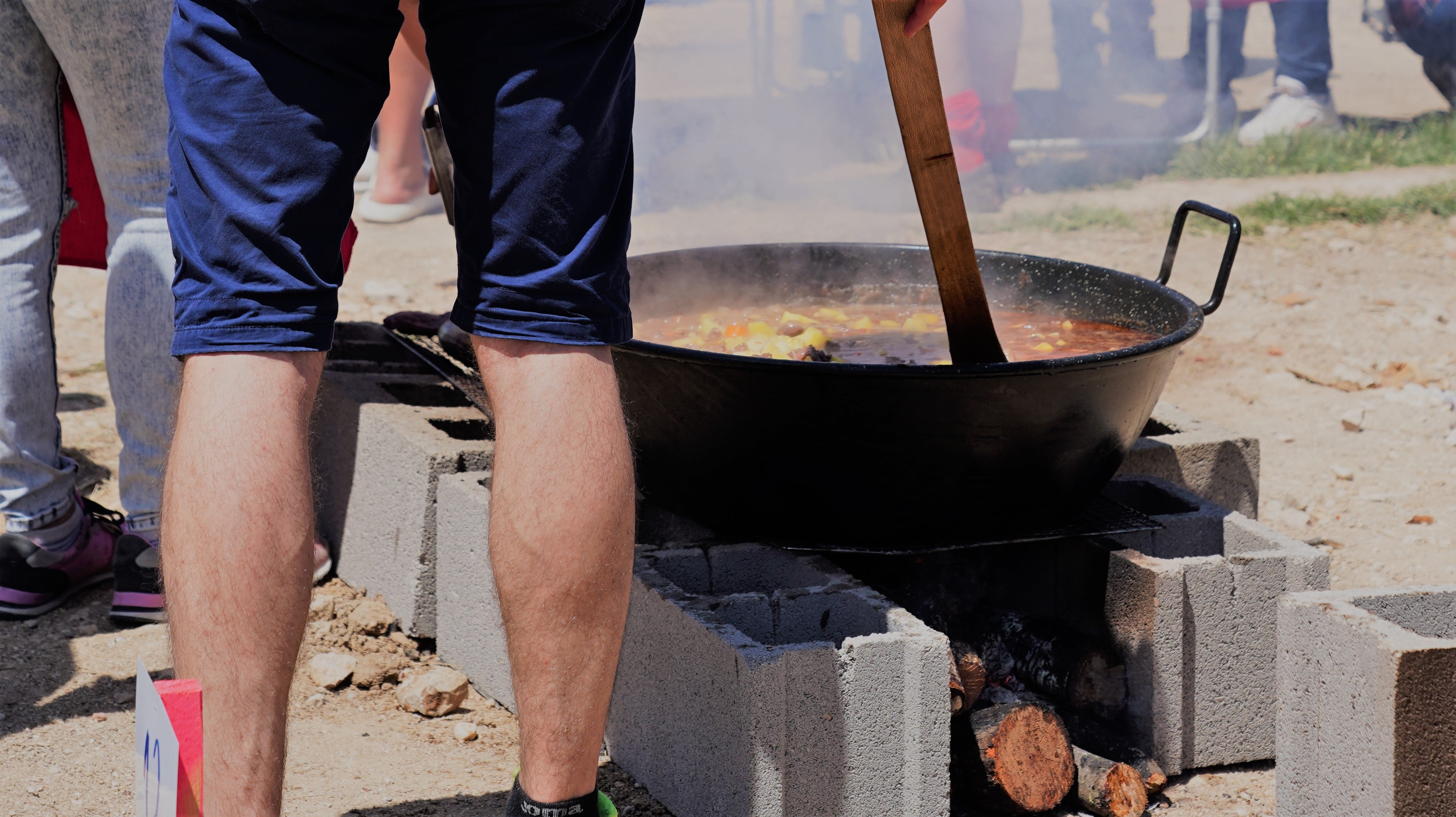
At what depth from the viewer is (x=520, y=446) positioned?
1448 mm

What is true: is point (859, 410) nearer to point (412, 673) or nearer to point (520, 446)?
point (520, 446)

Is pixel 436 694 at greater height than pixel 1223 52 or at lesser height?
lesser

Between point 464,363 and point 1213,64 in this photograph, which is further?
point 1213,64

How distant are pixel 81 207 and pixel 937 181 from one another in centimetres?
185

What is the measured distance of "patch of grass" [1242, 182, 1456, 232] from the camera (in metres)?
5.96

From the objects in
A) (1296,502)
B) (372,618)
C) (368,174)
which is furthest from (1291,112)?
(372,618)

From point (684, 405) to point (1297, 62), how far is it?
7752 mm

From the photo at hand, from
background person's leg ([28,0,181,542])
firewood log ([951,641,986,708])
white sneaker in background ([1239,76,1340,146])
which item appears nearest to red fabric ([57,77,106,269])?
background person's leg ([28,0,181,542])

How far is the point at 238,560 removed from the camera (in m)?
1.33

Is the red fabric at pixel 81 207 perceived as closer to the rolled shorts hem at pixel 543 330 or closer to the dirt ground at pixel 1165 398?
the dirt ground at pixel 1165 398

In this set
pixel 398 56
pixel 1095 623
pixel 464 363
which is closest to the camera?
pixel 1095 623

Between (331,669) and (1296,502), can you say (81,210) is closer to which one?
(331,669)

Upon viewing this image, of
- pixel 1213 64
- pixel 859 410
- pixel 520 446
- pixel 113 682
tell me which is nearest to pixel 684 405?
pixel 859 410

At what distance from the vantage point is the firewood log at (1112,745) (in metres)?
2.07
